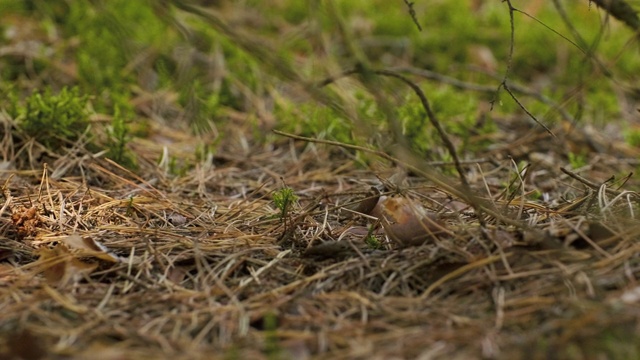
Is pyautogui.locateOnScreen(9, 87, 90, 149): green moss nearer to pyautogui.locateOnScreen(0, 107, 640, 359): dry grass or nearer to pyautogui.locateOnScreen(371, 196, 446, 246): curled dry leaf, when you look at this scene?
pyautogui.locateOnScreen(0, 107, 640, 359): dry grass

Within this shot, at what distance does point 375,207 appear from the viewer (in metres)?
2.21

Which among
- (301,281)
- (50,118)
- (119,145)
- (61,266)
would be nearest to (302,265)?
(301,281)

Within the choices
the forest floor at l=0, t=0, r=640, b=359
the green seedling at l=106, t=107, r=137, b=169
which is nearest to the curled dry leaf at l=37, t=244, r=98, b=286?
the forest floor at l=0, t=0, r=640, b=359

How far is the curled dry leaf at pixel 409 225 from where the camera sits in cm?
191

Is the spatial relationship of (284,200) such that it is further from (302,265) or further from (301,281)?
(301,281)

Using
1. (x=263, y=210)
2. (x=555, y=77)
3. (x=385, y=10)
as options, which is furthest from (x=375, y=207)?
(x=385, y=10)

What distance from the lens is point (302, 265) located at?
6.22 feet

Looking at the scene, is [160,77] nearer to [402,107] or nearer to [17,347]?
[402,107]

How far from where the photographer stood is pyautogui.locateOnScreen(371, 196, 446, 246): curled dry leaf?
191cm

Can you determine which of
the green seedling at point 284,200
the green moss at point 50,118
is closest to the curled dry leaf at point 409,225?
the green seedling at point 284,200

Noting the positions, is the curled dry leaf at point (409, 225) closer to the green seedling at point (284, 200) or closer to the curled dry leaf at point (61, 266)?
the green seedling at point (284, 200)

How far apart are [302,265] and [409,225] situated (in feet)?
1.01

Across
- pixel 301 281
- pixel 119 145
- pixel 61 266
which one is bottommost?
pixel 119 145

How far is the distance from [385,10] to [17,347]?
4144 millimetres
